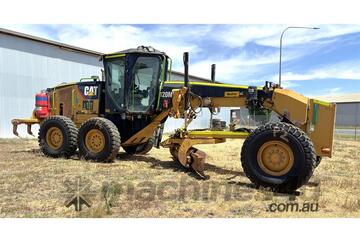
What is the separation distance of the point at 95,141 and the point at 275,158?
16.4 feet

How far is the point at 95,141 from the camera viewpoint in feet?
33.5

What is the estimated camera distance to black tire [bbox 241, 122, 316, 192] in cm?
670

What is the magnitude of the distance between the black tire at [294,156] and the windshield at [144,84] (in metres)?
3.65

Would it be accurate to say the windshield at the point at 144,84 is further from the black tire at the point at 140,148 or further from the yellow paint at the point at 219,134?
the black tire at the point at 140,148

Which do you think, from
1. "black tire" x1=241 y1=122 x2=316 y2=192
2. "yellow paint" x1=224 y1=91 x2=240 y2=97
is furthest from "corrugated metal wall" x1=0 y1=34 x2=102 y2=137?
"black tire" x1=241 y1=122 x2=316 y2=192

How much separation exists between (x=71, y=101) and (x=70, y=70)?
10617 millimetres

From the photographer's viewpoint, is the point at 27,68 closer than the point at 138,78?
No

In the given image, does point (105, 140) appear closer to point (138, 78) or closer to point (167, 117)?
point (167, 117)

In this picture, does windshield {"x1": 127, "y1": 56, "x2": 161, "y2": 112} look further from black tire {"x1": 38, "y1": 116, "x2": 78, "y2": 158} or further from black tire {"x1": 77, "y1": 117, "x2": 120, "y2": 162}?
black tire {"x1": 38, "y1": 116, "x2": 78, "y2": 158}

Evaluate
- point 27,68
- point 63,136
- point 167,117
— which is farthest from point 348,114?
point 63,136

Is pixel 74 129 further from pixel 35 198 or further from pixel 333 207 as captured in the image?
pixel 333 207

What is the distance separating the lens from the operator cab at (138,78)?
1017 cm

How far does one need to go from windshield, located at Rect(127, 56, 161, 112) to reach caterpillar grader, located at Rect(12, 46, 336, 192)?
0.03 metres

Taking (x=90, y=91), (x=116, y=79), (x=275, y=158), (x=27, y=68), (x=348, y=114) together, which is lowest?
(x=348, y=114)
